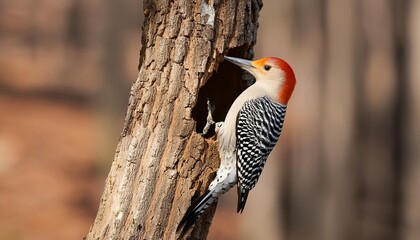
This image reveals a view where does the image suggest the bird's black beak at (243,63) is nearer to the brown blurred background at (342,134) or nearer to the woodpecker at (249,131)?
the woodpecker at (249,131)

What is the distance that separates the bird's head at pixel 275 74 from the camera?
666 cm

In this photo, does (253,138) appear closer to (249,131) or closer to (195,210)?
(249,131)

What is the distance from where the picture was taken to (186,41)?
234 inches

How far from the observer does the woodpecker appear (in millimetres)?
6054

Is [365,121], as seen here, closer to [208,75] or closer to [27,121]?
[208,75]

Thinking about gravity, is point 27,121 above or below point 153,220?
below

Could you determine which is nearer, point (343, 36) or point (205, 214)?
point (205, 214)

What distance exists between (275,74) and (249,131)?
0.54 meters

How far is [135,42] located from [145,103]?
17098 millimetres

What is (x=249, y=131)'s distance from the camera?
6570mm

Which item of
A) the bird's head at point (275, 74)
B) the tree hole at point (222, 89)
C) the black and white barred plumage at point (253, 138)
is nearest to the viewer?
the black and white barred plumage at point (253, 138)

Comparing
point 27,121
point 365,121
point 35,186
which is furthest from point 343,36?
point 27,121

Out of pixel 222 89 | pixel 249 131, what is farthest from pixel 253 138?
pixel 222 89

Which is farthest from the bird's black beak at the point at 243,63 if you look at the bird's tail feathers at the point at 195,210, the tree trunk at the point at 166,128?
the bird's tail feathers at the point at 195,210
